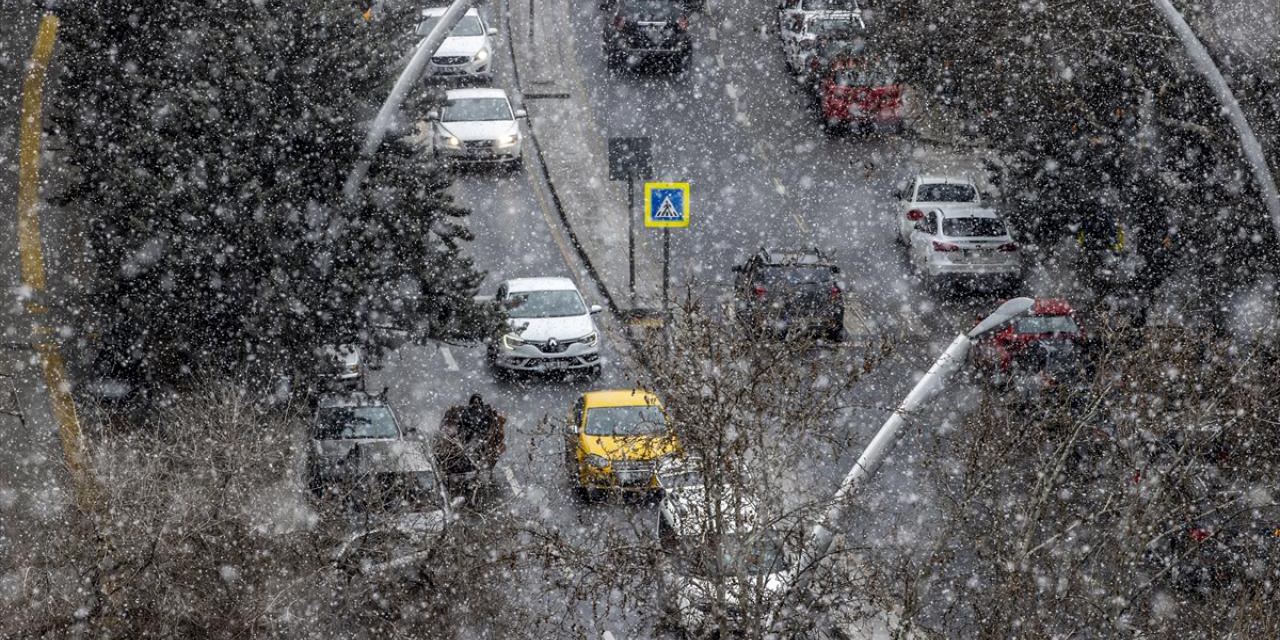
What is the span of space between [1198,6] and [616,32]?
14661 millimetres

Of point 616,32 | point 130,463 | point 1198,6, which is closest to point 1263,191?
point 1198,6

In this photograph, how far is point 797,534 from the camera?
1270 cm

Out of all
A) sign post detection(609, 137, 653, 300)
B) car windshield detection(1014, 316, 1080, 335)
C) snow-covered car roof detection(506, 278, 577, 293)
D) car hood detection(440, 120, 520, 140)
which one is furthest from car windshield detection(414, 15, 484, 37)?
car windshield detection(1014, 316, 1080, 335)

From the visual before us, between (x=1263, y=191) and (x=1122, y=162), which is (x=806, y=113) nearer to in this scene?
(x=1122, y=162)

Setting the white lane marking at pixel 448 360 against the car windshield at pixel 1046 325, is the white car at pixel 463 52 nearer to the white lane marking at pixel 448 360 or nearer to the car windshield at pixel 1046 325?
the white lane marking at pixel 448 360

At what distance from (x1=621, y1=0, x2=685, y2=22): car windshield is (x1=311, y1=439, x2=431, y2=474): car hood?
56.0ft

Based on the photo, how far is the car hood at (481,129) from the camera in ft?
98.2

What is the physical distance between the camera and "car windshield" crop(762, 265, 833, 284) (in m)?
25.5

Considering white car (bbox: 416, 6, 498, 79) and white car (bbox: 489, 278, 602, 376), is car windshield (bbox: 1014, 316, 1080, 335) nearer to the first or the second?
white car (bbox: 489, 278, 602, 376)

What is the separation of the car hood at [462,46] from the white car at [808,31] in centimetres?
706

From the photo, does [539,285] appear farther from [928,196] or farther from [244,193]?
[928,196]

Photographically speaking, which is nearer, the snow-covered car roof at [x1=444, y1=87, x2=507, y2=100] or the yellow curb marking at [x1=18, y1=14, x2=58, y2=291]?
the yellow curb marking at [x1=18, y1=14, x2=58, y2=291]

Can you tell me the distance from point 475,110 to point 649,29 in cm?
560

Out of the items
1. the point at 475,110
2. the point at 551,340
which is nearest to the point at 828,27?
the point at 475,110
